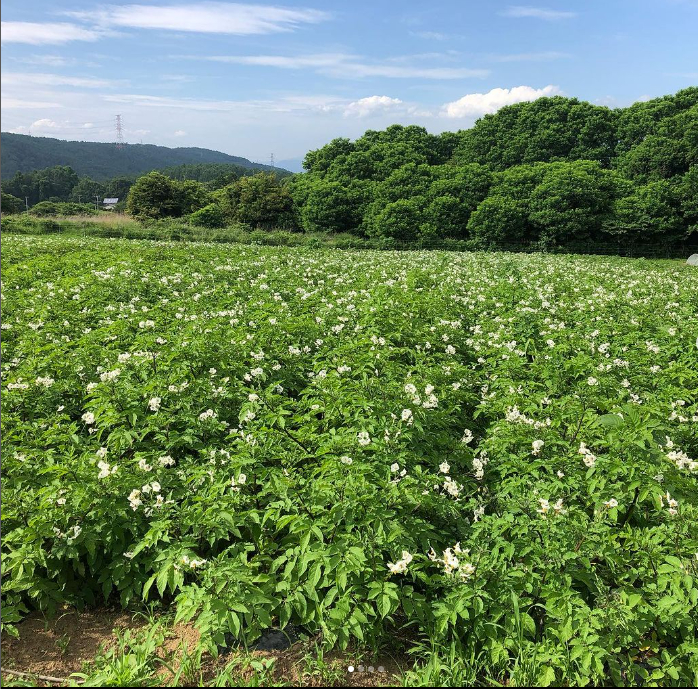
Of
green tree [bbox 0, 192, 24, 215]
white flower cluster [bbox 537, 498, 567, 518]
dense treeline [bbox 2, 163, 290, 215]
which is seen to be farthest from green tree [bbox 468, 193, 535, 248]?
dense treeline [bbox 2, 163, 290, 215]

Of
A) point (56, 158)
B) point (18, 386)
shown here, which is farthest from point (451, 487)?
point (56, 158)

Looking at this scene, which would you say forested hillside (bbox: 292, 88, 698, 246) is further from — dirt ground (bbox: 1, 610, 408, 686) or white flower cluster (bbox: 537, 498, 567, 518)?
dirt ground (bbox: 1, 610, 408, 686)

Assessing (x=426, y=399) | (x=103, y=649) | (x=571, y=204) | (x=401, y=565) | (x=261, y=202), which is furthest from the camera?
(x=261, y=202)

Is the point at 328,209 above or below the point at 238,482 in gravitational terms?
above

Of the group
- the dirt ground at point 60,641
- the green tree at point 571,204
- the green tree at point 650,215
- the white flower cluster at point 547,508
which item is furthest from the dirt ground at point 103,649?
the green tree at point 650,215

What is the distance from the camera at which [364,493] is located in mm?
3859

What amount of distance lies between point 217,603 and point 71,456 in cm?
209

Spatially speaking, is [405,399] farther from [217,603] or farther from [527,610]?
[217,603]

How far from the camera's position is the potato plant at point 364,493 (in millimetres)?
3379

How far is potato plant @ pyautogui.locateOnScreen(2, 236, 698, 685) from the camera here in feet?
11.1

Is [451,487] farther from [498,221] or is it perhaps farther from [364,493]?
[498,221]

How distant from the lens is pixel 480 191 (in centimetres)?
4675

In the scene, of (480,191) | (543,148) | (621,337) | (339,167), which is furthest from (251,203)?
(621,337)

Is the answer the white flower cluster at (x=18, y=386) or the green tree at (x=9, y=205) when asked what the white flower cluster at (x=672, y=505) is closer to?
the white flower cluster at (x=18, y=386)
